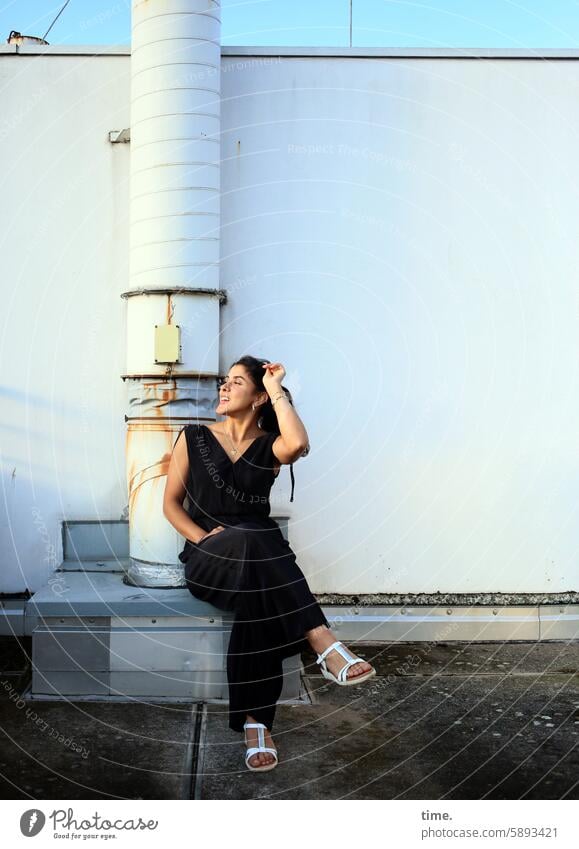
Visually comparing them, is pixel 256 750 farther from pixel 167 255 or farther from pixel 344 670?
pixel 167 255

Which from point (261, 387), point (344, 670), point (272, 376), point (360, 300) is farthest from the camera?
point (360, 300)

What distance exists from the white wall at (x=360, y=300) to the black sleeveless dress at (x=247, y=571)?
90 centimetres

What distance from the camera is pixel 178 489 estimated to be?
3.74m

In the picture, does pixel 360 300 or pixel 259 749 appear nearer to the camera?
pixel 259 749

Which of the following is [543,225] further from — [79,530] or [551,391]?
[79,530]

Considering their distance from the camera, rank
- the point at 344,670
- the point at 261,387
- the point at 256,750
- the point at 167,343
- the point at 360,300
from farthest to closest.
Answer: the point at 360,300
the point at 167,343
the point at 261,387
the point at 344,670
the point at 256,750

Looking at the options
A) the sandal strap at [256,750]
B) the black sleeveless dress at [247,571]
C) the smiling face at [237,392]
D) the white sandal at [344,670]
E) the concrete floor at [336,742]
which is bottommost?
the concrete floor at [336,742]

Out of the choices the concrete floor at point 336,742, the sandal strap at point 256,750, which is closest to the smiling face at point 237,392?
the concrete floor at point 336,742

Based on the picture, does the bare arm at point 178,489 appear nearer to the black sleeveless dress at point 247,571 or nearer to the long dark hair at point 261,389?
the black sleeveless dress at point 247,571

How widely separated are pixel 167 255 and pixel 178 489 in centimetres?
101

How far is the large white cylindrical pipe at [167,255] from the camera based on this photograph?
3941 millimetres

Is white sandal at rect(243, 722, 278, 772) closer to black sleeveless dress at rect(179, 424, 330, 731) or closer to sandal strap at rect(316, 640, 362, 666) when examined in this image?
black sleeveless dress at rect(179, 424, 330, 731)

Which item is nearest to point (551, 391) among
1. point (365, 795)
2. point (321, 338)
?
point (321, 338)

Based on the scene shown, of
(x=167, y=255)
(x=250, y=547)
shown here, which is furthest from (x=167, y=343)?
(x=250, y=547)
